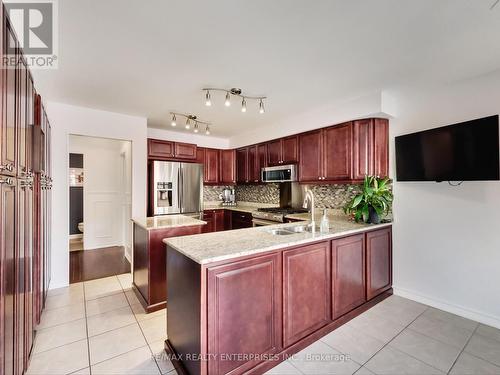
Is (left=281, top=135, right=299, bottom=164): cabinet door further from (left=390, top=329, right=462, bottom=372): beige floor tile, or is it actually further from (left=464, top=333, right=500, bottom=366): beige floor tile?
(left=464, top=333, right=500, bottom=366): beige floor tile

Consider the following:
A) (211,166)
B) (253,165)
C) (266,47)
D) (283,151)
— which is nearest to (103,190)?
(211,166)

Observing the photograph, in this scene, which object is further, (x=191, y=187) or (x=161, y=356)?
(x=191, y=187)

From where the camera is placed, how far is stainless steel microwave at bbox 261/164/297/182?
3883mm

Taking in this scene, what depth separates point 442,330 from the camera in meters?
2.27

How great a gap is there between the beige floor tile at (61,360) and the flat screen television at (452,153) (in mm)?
3604

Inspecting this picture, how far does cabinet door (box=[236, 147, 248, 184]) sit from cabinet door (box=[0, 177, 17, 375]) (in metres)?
3.91

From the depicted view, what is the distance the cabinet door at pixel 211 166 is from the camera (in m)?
5.08

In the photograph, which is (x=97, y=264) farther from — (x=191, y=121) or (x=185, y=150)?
(x=191, y=121)

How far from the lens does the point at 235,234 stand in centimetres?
212

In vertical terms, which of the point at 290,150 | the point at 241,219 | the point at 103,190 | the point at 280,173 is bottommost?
the point at 241,219

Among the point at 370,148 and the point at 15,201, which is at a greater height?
the point at 370,148

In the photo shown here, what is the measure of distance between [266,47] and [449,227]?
8.84 feet

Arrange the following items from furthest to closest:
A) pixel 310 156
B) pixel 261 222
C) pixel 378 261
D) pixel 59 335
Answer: pixel 261 222 → pixel 310 156 → pixel 378 261 → pixel 59 335

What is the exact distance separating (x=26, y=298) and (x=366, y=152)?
3.51 m
